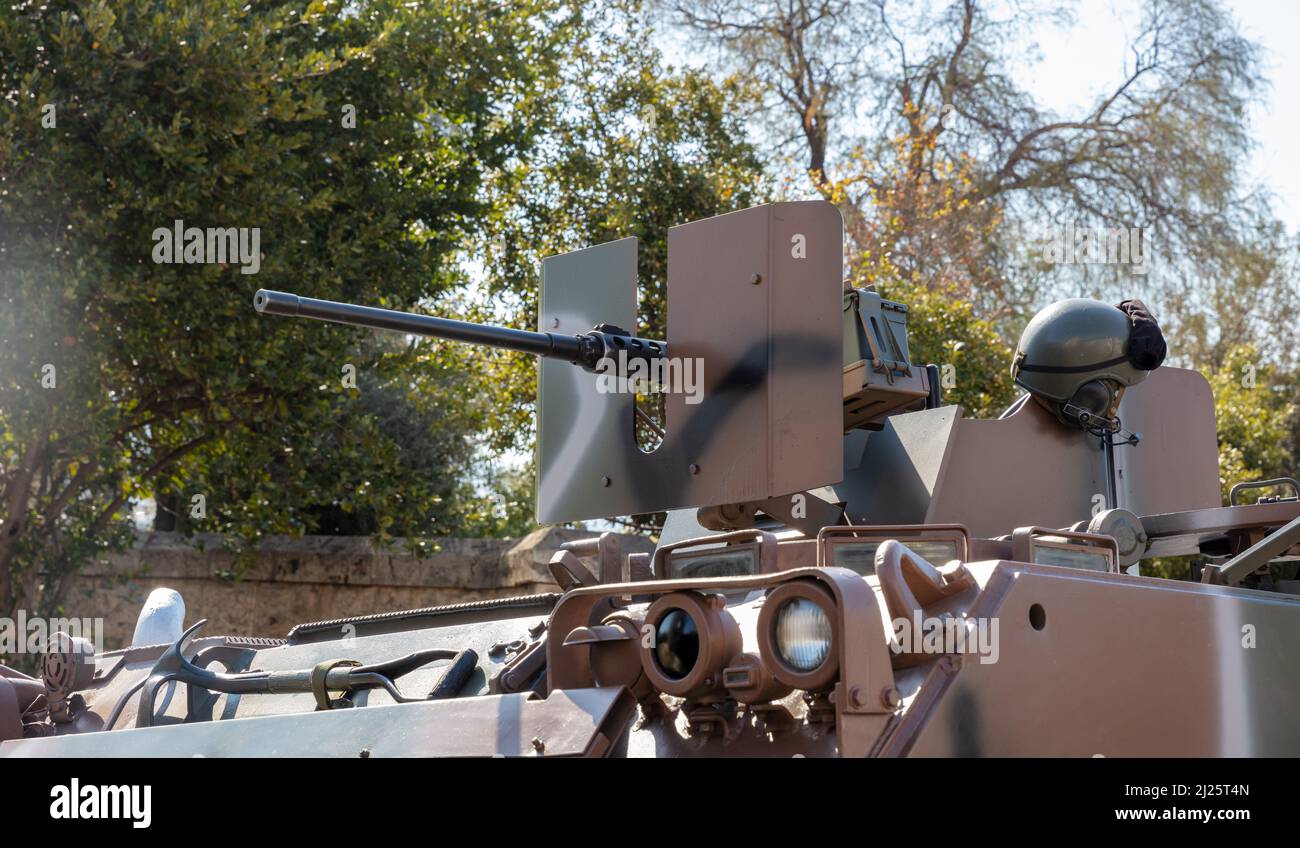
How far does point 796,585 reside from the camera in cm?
293

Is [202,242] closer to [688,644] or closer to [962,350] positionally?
[962,350]

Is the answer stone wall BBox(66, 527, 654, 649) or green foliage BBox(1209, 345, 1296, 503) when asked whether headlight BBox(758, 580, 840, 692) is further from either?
green foliage BBox(1209, 345, 1296, 503)

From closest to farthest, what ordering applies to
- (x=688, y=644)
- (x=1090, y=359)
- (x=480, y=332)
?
(x=688, y=644) → (x=480, y=332) → (x=1090, y=359)

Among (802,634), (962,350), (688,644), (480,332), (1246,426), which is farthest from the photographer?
(1246,426)

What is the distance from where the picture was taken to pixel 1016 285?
67.9 feet

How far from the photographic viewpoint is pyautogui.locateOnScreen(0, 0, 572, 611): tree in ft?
33.3

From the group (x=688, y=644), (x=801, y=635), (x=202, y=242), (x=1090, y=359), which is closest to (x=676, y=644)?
(x=688, y=644)

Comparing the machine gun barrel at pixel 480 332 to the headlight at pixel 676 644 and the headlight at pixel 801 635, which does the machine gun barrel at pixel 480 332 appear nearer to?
the headlight at pixel 676 644

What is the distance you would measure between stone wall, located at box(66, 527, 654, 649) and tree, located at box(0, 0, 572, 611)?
54cm

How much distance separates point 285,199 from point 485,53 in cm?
308

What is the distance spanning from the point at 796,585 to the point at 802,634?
10 cm

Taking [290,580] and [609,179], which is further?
[609,179]

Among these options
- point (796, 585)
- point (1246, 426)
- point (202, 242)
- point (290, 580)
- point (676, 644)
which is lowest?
point (290, 580)
